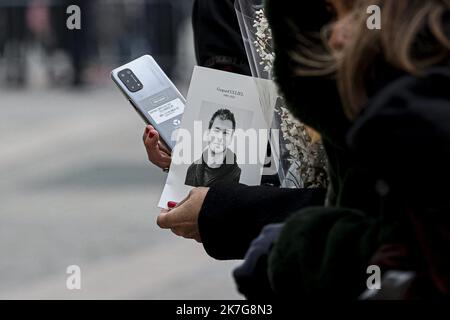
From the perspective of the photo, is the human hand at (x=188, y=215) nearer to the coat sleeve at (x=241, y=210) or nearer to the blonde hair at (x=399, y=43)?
the coat sleeve at (x=241, y=210)

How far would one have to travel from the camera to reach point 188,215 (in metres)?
2.65

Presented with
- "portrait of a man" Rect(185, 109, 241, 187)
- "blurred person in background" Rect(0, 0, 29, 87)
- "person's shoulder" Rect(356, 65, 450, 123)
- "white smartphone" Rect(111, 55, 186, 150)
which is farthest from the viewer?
"blurred person in background" Rect(0, 0, 29, 87)

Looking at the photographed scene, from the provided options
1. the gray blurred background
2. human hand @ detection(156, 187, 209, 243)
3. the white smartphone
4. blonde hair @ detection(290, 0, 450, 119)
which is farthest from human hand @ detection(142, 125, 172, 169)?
the gray blurred background

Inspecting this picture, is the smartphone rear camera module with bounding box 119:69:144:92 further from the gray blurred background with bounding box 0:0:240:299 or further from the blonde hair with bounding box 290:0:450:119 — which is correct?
the gray blurred background with bounding box 0:0:240:299

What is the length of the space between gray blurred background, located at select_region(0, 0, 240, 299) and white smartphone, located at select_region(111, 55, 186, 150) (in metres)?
3.27

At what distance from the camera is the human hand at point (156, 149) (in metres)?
2.94

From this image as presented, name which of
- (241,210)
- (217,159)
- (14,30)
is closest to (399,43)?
(241,210)

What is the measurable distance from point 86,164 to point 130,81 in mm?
8503

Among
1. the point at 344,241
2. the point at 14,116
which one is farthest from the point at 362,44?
the point at 14,116

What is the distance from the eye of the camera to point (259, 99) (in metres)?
2.72

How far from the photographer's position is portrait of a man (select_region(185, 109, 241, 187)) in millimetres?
2709

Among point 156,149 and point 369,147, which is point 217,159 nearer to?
point 156,149

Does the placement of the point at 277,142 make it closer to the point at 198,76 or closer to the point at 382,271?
the point at 198,76

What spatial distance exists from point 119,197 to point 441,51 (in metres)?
7.45
